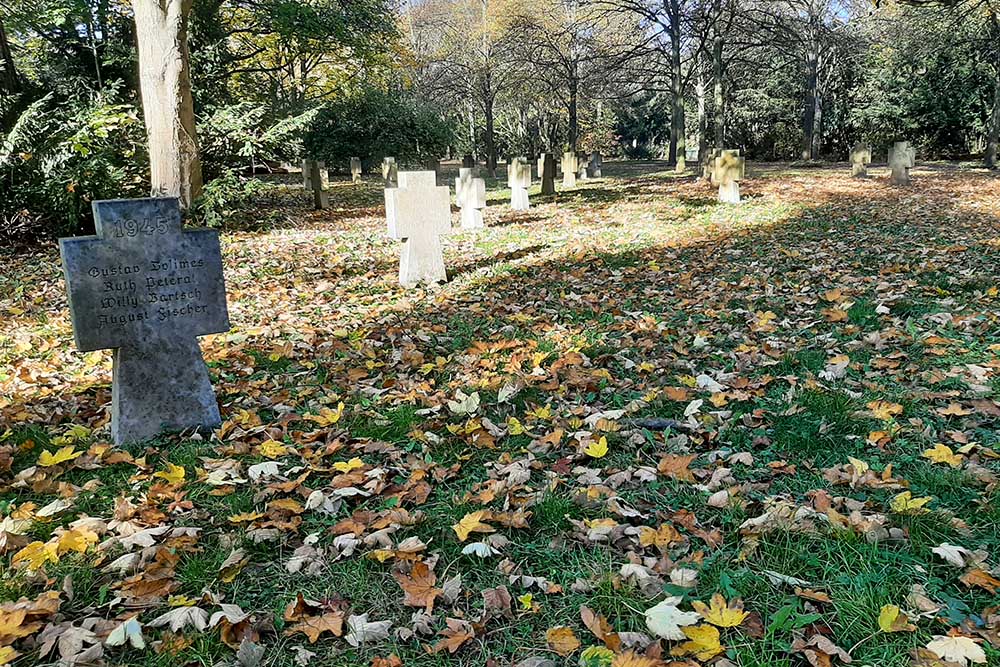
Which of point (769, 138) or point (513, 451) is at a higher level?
point (769, 138)

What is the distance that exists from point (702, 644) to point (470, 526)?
1054 mm

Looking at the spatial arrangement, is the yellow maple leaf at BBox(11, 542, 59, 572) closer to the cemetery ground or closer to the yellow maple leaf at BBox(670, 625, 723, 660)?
the cemetery ground

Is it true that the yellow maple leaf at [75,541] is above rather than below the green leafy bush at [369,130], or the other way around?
below

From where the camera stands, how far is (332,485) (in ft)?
10.7

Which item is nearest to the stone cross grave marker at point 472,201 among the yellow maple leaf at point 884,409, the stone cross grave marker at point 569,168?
the yellow maple leaf at point 884,409

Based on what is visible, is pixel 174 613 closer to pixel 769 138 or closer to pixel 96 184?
pixel 96 184

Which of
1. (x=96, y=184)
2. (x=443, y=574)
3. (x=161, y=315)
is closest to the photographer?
(x=443, y=574)

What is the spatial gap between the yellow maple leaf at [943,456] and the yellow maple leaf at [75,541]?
380 centimetres

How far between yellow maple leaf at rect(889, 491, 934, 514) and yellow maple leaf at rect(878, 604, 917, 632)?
26.1 inches

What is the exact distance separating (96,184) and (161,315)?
8.84 m

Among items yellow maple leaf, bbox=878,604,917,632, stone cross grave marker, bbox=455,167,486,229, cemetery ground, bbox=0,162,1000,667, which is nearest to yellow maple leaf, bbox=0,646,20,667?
cemetery ground, bbox=0,162,1000,667

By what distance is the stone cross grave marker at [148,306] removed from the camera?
11.8 feet

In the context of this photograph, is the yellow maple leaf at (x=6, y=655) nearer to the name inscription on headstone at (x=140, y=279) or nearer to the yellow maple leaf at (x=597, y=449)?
the name inscription on headstone at (x=140, y=279)

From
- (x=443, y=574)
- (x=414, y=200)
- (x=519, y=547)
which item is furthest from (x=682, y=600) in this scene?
(x=414, y=200)
